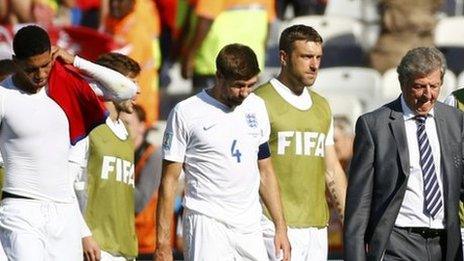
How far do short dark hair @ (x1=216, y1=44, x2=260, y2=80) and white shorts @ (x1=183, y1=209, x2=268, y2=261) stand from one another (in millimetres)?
957

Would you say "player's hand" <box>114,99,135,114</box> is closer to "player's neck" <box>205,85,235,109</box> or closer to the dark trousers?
"player's neck" <box>205,85,235,109</box>

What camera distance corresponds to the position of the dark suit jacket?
11414mm

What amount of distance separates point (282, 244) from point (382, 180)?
1.35 metres

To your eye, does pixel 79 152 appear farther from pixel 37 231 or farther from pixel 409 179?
pixel 409 179

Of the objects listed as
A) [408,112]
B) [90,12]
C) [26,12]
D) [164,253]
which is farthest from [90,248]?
[90,12]

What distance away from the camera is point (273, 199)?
1275cm

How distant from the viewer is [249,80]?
12.3 m

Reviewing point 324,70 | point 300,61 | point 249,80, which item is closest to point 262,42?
point 324,70

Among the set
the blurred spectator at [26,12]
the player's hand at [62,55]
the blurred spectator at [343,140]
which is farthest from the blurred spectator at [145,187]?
the player's hand at [62,55]

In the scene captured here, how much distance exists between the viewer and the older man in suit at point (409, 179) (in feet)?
37.4

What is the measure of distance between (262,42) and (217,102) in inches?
242

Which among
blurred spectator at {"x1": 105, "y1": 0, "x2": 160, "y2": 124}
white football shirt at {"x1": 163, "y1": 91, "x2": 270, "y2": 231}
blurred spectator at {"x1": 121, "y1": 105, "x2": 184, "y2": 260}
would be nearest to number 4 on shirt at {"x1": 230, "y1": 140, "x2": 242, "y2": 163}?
white football shirt at {"x1": 163, "y1": 91, "x2": 270, "y2": 231}

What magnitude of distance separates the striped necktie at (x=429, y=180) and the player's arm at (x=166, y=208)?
1753mm

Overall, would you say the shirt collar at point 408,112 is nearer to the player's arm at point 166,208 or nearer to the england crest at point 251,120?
the england crest at point 251,120
